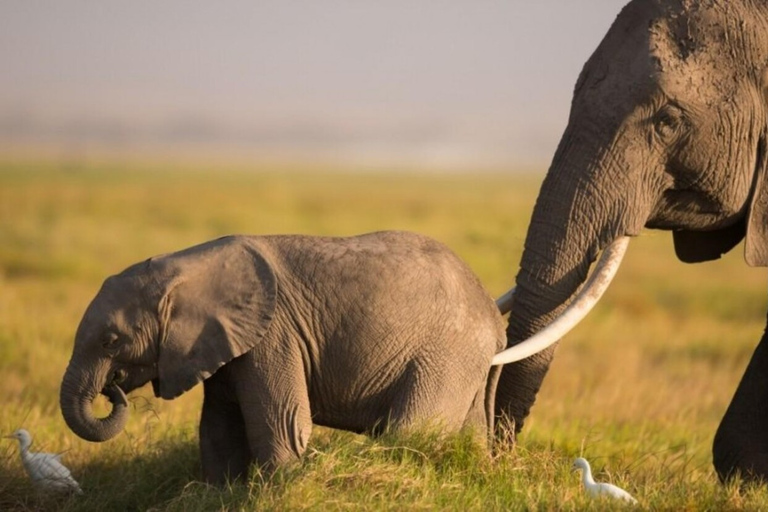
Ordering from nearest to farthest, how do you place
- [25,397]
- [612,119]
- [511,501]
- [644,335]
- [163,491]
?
[511,501], [612,119], [163,491], [25,397], [644,335]

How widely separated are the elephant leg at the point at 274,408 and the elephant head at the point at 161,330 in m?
0.13

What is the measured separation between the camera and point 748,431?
702cm

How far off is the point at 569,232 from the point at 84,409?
2.30 meters

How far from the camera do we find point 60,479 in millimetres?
6477

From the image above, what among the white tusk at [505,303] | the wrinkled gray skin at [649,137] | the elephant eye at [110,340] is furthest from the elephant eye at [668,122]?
the elephant eye at [110,340]

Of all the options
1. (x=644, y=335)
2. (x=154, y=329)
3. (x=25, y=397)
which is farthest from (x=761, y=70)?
(x=644, y=335)

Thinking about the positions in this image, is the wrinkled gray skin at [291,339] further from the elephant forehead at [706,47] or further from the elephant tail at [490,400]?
the elephant forehead at [706,47]

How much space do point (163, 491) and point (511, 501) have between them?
74.9 inches

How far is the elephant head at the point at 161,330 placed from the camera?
601cm

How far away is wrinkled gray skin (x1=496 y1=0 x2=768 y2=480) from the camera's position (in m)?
6.25

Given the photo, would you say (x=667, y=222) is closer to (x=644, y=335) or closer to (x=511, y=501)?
(x=511, y=501)

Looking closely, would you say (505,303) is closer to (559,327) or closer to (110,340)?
(559,327)

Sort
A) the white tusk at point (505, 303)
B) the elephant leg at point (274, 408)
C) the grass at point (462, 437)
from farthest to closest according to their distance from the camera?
the white tusk at point (505, 303) → the elephant leg at point (274, 408) → the grass at point (462, 437)

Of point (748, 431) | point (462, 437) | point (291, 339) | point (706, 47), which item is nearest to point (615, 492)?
point (462, 437)
